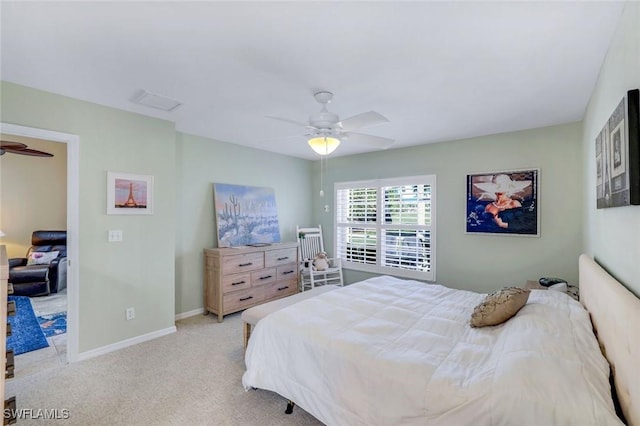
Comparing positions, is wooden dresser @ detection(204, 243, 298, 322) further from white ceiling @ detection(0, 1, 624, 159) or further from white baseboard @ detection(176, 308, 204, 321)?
white ceiling @ detection(0, 1, 624, 159)

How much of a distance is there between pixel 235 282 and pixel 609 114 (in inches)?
154

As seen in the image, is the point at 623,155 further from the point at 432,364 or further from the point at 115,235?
the point at 115,235

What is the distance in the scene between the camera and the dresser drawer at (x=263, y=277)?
4.15 meters

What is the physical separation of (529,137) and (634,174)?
8.75 feet

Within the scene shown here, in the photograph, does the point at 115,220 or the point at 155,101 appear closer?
the point at 155,101

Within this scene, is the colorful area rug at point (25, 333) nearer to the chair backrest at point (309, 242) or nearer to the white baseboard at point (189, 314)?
the white baseboard at point (189, 314)

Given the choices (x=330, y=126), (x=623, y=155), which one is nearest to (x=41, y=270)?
(x=330, y=126)

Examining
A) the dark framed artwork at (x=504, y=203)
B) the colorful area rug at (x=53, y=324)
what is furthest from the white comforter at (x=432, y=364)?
the colorful area rug at (x=53, y=324)

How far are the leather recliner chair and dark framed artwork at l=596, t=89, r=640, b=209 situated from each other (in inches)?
270

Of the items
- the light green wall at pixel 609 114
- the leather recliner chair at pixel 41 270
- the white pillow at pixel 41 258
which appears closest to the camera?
the light green wall at pixel 609 114

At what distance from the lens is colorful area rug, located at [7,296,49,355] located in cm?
301

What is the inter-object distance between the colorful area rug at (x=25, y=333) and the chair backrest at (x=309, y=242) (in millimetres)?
3344

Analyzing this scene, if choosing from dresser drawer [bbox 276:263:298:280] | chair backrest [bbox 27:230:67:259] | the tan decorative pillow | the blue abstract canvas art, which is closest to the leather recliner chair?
chair backrest [bbox 27:230:67:259]

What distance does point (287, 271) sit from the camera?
182 inches
